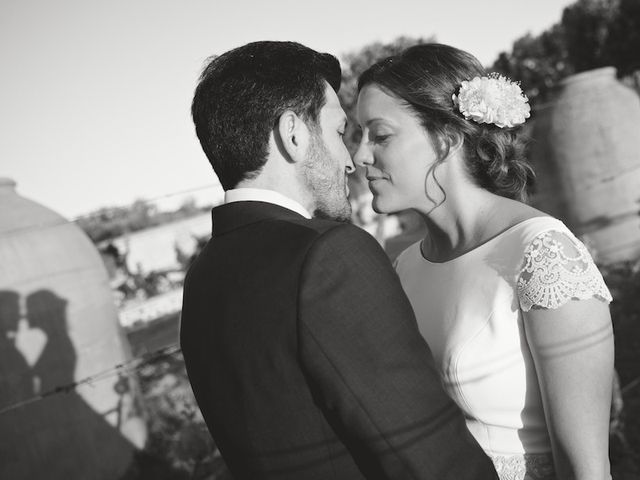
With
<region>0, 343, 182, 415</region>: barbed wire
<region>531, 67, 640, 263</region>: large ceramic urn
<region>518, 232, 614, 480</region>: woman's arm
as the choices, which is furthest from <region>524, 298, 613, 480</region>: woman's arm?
<region>531, 67, 640, 263</region>: large ceramic urn

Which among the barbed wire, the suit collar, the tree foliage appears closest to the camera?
the suit collar

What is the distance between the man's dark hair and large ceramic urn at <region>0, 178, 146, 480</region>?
3906 millimetres

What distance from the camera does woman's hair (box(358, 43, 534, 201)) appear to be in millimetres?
2320

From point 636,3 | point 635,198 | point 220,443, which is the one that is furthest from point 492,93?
point 636,3

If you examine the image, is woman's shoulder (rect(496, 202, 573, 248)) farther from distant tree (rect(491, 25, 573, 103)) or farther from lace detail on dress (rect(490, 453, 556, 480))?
distant tree (rect(491, 25, 573, 103))

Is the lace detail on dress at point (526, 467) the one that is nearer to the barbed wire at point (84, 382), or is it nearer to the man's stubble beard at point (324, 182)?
the man's stubble beard at point (324, 182)

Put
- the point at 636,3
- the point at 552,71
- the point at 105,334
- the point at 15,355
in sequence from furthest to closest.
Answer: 1. the point at 552,71
2. the point at 636,3
3. the point at 105,334
4. the point at 15,355

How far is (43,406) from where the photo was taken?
529cm

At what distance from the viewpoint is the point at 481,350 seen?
1.98 m

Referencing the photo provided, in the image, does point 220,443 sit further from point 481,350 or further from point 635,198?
point 635,198

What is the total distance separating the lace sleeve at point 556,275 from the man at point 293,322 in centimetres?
62

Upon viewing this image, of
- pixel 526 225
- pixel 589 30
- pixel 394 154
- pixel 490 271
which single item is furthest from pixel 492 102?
pixel 589 30

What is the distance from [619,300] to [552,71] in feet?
→ 124

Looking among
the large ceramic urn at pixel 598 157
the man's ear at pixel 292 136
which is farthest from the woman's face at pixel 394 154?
the large ceramic urn at pixel 598 157
